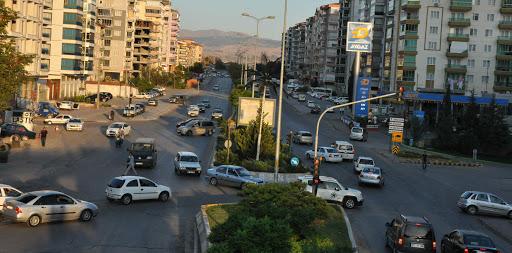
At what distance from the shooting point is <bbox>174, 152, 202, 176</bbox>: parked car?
39938mm

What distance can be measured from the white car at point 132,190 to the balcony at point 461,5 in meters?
81.4

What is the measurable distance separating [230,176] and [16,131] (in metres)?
23.8

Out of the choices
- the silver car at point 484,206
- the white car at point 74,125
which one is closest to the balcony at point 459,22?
the white car at point 74,125

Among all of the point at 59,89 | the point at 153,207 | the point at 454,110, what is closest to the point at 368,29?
the point at 454,110

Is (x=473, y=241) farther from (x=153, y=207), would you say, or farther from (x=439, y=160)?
(x=439, y=160)

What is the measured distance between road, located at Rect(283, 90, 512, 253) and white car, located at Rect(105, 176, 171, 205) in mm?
8831

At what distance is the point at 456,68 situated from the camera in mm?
103812

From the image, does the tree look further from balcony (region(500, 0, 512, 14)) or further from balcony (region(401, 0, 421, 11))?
balcony (region(500, 0, 512, 14))

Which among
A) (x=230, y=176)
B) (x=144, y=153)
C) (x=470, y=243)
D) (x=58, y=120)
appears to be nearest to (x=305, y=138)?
(x=58, y=120)

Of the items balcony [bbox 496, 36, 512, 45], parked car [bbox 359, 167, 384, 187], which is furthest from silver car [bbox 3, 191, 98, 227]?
balcony [bbox 496, 36, 512, 45]

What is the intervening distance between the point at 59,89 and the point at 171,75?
63.1m

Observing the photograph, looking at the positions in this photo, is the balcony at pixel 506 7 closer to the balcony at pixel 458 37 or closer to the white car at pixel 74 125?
the balcony at pixel 458 37

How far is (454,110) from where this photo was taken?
320 ft

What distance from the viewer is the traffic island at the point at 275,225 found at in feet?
50.1
